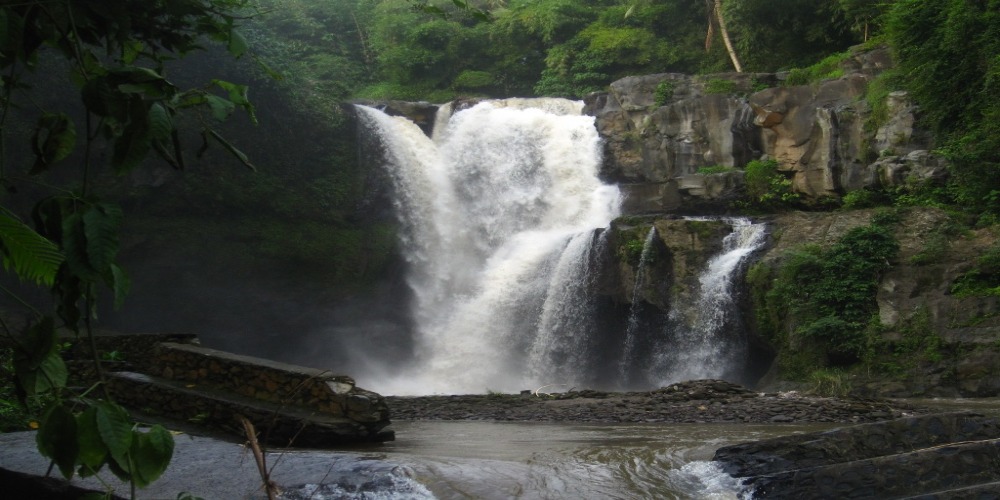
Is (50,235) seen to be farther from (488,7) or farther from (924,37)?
(488,7)

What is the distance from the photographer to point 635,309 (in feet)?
60.7

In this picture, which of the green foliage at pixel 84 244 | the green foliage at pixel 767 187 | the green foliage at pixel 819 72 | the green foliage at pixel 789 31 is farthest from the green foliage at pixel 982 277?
the green foliage at pixel 84 244

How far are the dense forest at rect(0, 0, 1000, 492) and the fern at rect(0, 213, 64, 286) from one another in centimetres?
203

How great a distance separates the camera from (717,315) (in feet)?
56.5

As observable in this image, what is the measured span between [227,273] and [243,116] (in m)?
3.93

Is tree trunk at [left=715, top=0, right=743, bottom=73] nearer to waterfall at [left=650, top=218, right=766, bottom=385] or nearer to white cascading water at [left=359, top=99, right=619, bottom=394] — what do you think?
white cascading water at [left=359, top=99, right=619, bottom=394]

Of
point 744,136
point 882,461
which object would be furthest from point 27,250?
point 744,136

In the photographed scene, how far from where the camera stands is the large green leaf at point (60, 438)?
1956mm

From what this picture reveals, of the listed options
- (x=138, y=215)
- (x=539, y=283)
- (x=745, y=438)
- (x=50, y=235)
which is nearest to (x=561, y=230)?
(x=539, y=283)

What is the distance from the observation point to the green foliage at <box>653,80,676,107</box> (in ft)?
75.3

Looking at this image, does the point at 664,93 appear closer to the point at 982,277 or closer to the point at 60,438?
the point at 982,277

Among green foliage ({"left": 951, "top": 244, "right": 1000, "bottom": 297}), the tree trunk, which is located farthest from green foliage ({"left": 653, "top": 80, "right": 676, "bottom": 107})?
green foliage ({"left": 951, "top": 244, "right": 1000, "bottom": 297})

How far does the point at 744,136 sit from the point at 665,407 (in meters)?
10.3

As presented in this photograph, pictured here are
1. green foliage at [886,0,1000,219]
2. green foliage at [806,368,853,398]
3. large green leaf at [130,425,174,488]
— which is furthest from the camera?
green foliage at [886,0,1000,219]
